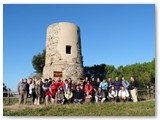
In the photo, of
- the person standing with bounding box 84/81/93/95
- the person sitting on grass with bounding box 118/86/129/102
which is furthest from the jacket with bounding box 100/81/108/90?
the person sitting on grass with bounding box 118/86/129/102

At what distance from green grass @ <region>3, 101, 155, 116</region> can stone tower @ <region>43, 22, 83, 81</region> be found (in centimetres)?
295

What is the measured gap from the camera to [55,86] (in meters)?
8.47

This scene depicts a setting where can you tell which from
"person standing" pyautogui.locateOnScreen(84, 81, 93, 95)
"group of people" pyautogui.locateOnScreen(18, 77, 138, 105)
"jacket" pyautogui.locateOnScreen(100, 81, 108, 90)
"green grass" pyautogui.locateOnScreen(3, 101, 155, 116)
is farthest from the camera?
"jacket" pyautogui.locateOnScreen(100, 81, 108, 90)

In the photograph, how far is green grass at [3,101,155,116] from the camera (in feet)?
23.4

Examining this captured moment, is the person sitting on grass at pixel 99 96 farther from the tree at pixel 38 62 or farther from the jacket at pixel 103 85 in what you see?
the tree at pixel 38 62

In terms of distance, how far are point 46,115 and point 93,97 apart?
201 cm

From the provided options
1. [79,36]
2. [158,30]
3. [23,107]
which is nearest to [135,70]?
[79,36]

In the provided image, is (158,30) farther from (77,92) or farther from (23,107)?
(23,107)

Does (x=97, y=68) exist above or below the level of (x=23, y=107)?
above

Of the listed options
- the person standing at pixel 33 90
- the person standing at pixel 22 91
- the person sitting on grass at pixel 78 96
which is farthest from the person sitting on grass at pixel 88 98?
the person standing at pixel 22 91

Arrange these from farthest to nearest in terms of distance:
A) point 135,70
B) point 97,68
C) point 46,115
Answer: point 97,68, point 135,70, point 46,115

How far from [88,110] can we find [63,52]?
3.91m

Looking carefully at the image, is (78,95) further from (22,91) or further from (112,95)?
(22,91)

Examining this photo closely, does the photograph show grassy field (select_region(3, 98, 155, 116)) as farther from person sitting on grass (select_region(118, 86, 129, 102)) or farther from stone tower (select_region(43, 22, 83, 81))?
stone tower (select_region(43, 22, 83, 81))
